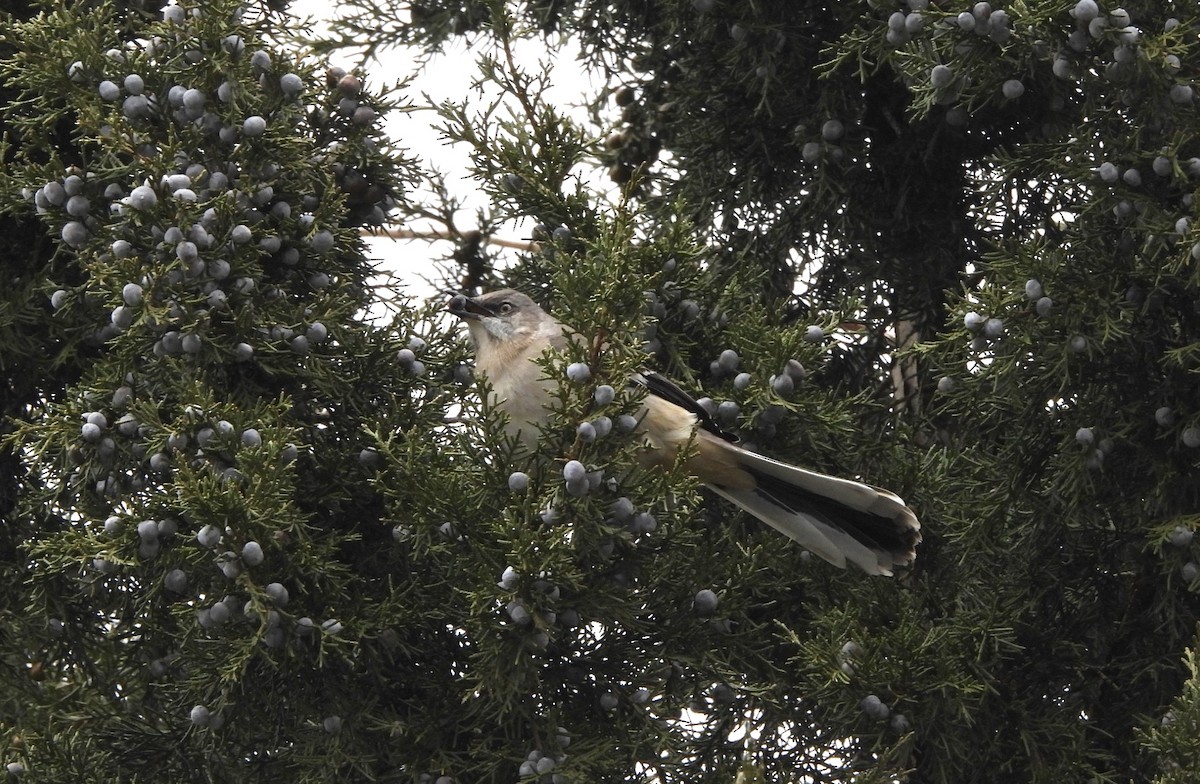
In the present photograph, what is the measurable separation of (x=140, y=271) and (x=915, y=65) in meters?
Result: 1.96

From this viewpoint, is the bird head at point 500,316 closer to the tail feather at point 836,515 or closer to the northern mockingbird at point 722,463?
the northern mockingbird at point 722,463

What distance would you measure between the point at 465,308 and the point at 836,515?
1.44m

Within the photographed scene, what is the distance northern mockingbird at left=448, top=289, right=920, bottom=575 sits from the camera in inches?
151

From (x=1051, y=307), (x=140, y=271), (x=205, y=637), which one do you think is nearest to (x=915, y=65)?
(x=1051, y=307)

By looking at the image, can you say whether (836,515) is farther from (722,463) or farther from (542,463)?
(542,463)

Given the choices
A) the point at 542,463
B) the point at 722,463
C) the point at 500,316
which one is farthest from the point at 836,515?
the point at 500,316

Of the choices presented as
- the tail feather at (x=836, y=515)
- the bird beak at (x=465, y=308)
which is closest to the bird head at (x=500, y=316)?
the bird beak at (x=465, y=308)

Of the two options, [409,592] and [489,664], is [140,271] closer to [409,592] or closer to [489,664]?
[409,592]

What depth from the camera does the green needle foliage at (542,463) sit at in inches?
126

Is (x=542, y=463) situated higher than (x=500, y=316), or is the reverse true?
(x=500, y=316)

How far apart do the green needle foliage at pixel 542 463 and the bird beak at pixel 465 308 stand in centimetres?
41

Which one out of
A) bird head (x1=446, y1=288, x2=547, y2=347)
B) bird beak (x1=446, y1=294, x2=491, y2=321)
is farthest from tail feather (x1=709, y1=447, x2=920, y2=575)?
Answer: bird beak (x1=446, y1=294, x2=491, y2=321)

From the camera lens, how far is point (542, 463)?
3271 mm

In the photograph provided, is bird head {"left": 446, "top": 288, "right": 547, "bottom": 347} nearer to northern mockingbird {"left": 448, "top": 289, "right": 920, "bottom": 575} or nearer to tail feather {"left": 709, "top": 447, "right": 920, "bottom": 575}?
northern mockingbird {"left": 448, "top": 289, "right": 920, "bottom": 575}
